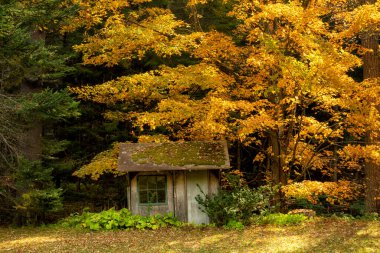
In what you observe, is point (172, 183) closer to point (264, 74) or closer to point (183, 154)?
point (183, 154)

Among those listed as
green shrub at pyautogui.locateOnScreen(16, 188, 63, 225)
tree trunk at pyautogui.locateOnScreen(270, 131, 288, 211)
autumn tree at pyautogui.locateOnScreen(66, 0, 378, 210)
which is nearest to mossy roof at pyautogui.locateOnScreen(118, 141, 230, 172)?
autumn tree at pyautogui.locateOnScreen(66, 0, 378, 210)

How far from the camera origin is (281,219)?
13.5m

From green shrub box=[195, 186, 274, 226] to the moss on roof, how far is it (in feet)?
4.45

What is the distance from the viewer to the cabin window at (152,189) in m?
14.7

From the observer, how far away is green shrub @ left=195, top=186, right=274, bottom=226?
13242 millimetres

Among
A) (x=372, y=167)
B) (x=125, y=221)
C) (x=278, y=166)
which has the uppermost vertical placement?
(x=278, y=166)

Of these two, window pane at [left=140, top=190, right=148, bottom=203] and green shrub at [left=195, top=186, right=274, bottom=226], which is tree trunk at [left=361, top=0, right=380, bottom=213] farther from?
window pane at [left=140, top=190, right=148, bottom=203]

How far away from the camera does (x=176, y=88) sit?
15.3 m

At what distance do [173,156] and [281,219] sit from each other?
13.3ft

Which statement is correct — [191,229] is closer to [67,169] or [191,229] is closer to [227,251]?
[227,251]

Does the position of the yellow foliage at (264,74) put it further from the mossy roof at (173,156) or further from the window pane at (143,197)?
the window pane at (143,197)

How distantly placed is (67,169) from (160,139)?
4.82 m

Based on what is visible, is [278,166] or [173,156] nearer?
[173,156]

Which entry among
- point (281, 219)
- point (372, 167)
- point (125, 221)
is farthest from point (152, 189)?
point (372, 167)
